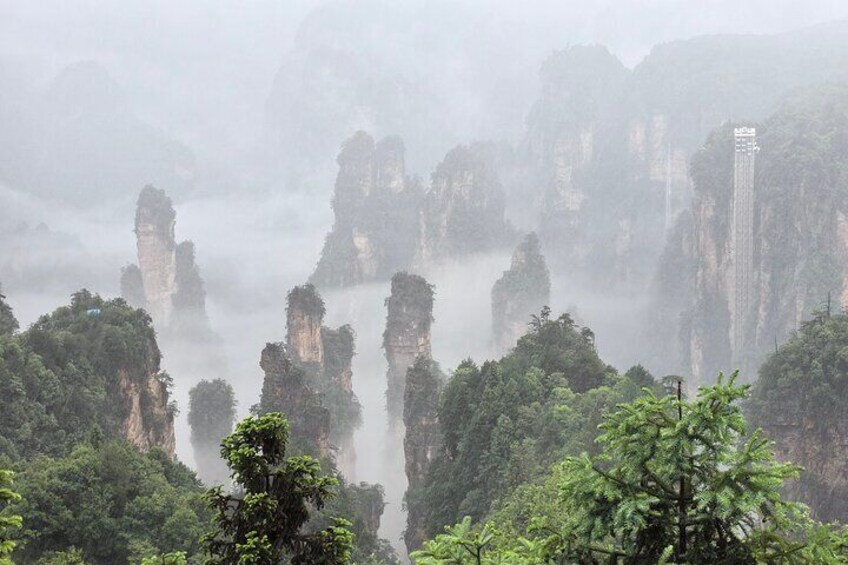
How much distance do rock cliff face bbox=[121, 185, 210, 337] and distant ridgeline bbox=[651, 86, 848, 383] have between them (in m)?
56.7

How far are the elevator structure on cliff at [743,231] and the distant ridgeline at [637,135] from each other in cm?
4227

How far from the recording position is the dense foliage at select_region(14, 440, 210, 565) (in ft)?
71.4

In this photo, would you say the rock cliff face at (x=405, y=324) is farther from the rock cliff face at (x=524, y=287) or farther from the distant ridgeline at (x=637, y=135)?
the distant ridgeline at (x=637, y=135)

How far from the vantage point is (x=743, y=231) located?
80.8 m

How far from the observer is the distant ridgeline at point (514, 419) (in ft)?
99.7

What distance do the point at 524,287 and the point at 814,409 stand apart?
5211cm

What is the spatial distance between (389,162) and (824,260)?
6141 centimetres

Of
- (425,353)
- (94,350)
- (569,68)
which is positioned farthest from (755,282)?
(569,68)

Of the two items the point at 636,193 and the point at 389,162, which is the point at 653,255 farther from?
the point at 389,162

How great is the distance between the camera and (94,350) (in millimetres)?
36188

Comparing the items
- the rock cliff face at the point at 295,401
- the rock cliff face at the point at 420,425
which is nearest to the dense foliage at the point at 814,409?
the rock cliff face at the point at 420,425

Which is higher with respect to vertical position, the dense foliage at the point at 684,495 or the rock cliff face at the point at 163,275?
the rock cliff face at the point at 163,275

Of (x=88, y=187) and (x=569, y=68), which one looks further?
(x=88, y=187)

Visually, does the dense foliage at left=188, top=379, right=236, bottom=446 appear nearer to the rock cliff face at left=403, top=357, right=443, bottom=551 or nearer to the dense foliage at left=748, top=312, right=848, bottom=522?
the rock cliff face at left=403, top=357, right=443, bottom=551
